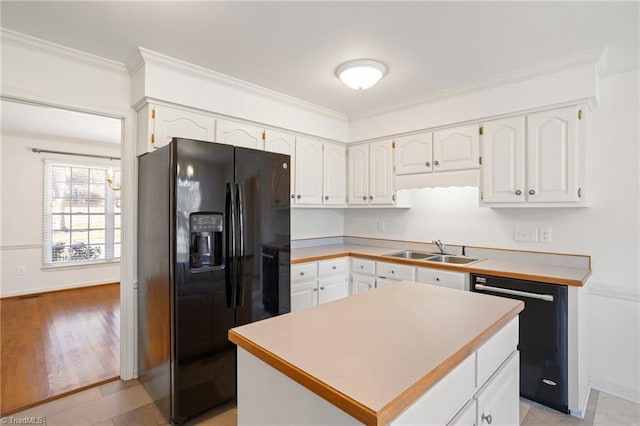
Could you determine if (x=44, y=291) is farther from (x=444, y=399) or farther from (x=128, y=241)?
(x=444, y=399)

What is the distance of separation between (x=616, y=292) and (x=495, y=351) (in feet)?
6.23

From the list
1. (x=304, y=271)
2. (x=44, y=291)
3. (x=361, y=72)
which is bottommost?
(x=44, y=291)

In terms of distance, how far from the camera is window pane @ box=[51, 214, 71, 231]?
519 cm

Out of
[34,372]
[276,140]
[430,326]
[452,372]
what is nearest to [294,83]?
[276,140]

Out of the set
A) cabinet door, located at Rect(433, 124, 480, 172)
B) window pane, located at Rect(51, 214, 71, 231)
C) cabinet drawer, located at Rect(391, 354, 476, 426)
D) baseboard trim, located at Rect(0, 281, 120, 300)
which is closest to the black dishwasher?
cabinet door, located at Rect(433, 124, 480, 172)

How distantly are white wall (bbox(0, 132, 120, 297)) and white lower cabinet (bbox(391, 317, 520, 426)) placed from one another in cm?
619

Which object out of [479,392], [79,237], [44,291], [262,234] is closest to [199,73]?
[262,234]

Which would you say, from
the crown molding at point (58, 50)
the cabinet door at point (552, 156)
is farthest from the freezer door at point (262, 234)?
the cabinet door at point (552, 156)

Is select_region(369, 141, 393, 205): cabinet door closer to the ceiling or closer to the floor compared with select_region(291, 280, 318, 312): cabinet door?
closer to the ceiling

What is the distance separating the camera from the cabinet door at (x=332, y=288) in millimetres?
3156

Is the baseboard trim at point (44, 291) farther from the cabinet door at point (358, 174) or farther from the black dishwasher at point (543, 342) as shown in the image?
the black dishwasher at point (543, 342)

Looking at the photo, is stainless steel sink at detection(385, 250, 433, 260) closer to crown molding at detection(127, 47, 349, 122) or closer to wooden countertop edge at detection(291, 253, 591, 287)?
wooden countertop edge at detection(291, 253, 591, 287)

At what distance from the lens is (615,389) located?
239 centimetres

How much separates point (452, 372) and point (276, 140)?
262 centimetres
